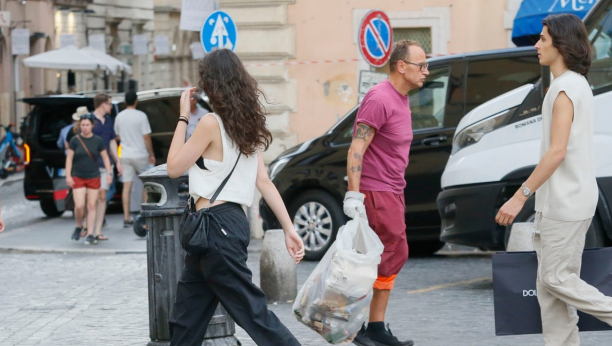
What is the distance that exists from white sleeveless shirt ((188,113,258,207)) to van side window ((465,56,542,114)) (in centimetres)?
→ 615

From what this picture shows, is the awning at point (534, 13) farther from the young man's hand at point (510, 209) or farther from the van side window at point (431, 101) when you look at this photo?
the young man's hand at point (510, 209)

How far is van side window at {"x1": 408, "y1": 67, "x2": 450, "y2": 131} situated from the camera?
38.3ft

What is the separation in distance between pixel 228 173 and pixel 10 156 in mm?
24692

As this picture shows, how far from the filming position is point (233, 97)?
5.68 metres

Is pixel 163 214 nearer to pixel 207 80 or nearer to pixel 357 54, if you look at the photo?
pixel 207 80

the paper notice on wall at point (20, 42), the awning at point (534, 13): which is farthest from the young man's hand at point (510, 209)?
the paper notice on wall at point (20, 42)

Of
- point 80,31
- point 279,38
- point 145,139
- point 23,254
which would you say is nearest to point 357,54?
point 279,38

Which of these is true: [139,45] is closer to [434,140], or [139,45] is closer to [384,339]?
[434,140]

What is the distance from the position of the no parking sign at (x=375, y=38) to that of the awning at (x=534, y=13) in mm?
1559

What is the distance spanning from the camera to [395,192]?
7.14 metres

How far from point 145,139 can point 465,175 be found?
7173mm

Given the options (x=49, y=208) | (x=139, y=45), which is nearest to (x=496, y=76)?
(x=49, y=208)

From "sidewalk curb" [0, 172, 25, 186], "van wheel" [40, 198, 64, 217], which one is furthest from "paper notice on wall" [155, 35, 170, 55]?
"van wheel" [40, 198, 64, 217]

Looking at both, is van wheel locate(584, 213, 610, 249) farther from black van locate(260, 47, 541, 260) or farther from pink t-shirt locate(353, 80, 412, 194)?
black van locate(260, 47, 541, 260)
